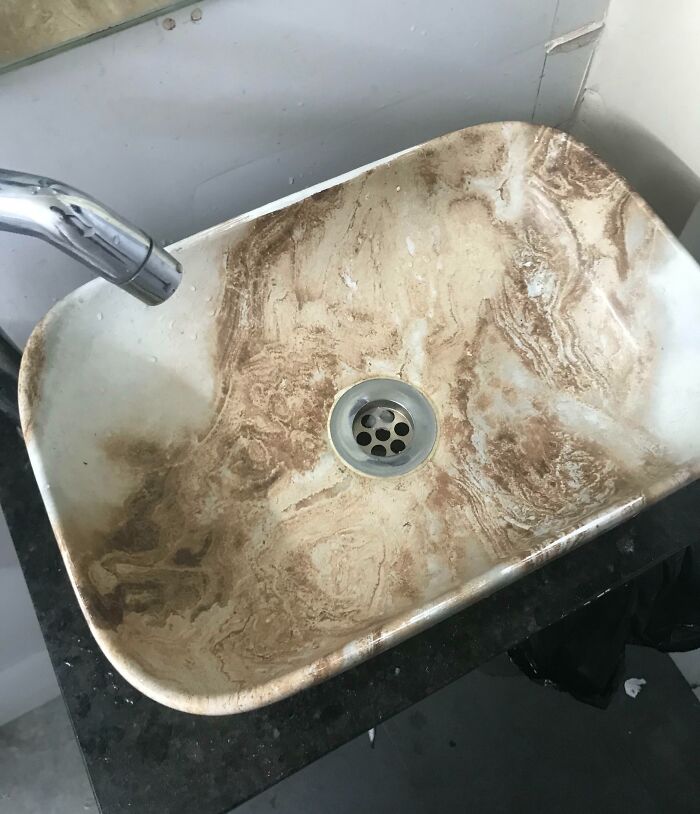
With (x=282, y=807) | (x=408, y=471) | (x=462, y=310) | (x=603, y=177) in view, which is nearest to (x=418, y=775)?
(x=282, y=807)

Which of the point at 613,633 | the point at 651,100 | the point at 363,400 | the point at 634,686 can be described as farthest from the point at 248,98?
the point at 634,686

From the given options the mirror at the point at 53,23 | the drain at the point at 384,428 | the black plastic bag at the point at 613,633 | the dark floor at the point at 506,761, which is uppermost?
the mirror at the point at 53,23

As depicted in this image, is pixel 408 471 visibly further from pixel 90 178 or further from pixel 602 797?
pixel 602 797

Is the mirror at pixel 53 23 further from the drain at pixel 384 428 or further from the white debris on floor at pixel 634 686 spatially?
the white debris on floor at pixel 634 686

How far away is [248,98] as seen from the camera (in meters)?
0.59

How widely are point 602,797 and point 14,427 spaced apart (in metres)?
0.79

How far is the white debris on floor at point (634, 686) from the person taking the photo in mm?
924

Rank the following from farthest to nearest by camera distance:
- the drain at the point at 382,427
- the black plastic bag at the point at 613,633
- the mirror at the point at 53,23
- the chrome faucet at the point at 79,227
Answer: the black plastic bag at the point at 613,633 < the drain at the point at 382,427 < the mirror at the point at 53,23 < the chrome faucet at the point at 79,227

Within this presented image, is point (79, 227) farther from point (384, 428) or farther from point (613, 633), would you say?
point (613, 633)

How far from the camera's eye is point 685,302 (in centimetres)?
57

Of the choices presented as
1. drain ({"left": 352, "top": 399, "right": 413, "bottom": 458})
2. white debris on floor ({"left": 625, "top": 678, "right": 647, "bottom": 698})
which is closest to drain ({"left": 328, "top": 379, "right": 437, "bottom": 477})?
drain ({"left": 352, "top": 399, "right": 413, "bottom": 458})

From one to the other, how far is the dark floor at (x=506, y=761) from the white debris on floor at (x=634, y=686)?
2 centimetres

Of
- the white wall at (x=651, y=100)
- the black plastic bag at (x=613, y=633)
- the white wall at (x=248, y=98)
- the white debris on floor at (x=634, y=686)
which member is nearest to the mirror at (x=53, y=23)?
the white wall at (x=248, y=98)

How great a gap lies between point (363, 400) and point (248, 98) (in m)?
0.27
